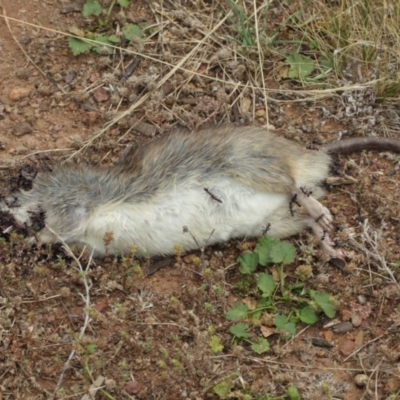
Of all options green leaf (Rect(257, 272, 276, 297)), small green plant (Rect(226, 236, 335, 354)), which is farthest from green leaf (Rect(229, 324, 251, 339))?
green leaf (Rect(257, 272, 276, 297))

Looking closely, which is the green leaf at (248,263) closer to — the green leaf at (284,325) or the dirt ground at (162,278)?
the dirt ground at (162,278)

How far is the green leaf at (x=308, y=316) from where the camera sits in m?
4.83

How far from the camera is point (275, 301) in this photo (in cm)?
496

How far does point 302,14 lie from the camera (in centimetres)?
630

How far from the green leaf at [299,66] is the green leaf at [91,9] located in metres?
1.60

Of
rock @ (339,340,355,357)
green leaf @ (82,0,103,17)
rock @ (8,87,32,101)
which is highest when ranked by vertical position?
green leaf @ (82,0,103,17)

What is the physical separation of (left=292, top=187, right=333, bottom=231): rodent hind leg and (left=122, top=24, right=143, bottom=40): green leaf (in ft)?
6.87

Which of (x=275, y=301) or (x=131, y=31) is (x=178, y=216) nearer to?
(x=275, y=301)

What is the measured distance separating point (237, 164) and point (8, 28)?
2.56 meters

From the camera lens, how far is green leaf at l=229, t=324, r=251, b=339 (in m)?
4.75

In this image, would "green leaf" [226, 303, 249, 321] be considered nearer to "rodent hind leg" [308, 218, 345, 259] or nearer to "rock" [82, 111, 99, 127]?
"rodent hind leg" [308, 218, 345, 259]

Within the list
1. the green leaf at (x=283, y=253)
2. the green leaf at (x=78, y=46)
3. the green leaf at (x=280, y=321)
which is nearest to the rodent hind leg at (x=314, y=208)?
the green leaf at (x=283, y=253)

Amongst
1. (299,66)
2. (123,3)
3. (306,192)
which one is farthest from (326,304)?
(123,3)

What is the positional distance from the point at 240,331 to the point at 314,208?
0.97 metres
